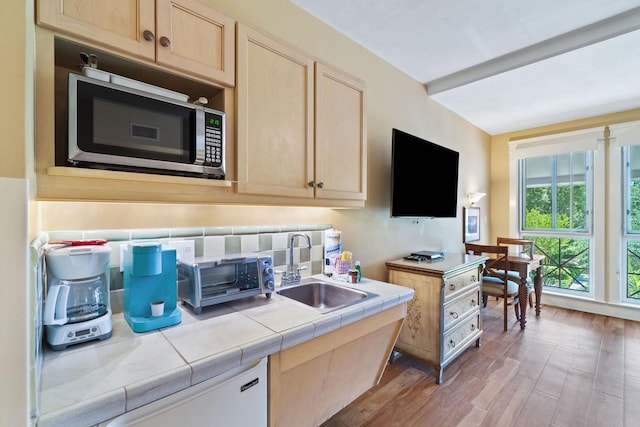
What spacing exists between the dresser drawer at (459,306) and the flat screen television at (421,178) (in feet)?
2.46

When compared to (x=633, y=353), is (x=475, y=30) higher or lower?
higher

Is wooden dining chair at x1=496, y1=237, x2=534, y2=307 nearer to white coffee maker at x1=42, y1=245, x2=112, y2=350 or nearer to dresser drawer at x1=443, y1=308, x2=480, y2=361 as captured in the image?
dresser drawer at x1=443, y1=308, x2=480, y2=361

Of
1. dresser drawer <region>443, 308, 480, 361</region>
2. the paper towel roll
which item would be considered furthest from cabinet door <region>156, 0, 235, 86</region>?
dresser drawer <region>443, 308, 480, 361</region>

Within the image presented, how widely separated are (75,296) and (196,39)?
1.02m

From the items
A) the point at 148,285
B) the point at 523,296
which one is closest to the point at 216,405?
the point at 148,285

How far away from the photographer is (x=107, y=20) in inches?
37.2

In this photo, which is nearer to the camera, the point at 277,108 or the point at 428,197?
the point at 277,108

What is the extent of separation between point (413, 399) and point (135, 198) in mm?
2085

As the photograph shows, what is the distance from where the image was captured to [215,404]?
2.97 ft

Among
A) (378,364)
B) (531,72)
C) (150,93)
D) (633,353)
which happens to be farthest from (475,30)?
(633,353)

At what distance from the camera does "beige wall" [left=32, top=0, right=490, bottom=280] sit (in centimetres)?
126

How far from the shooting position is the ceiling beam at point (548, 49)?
196 cm

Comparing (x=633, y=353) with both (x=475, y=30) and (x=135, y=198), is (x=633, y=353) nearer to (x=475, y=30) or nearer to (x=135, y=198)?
(x=475, y=30)

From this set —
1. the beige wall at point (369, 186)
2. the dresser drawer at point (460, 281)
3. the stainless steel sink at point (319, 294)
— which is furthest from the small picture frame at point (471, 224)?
the stainless steel sink at point (319, 294)
